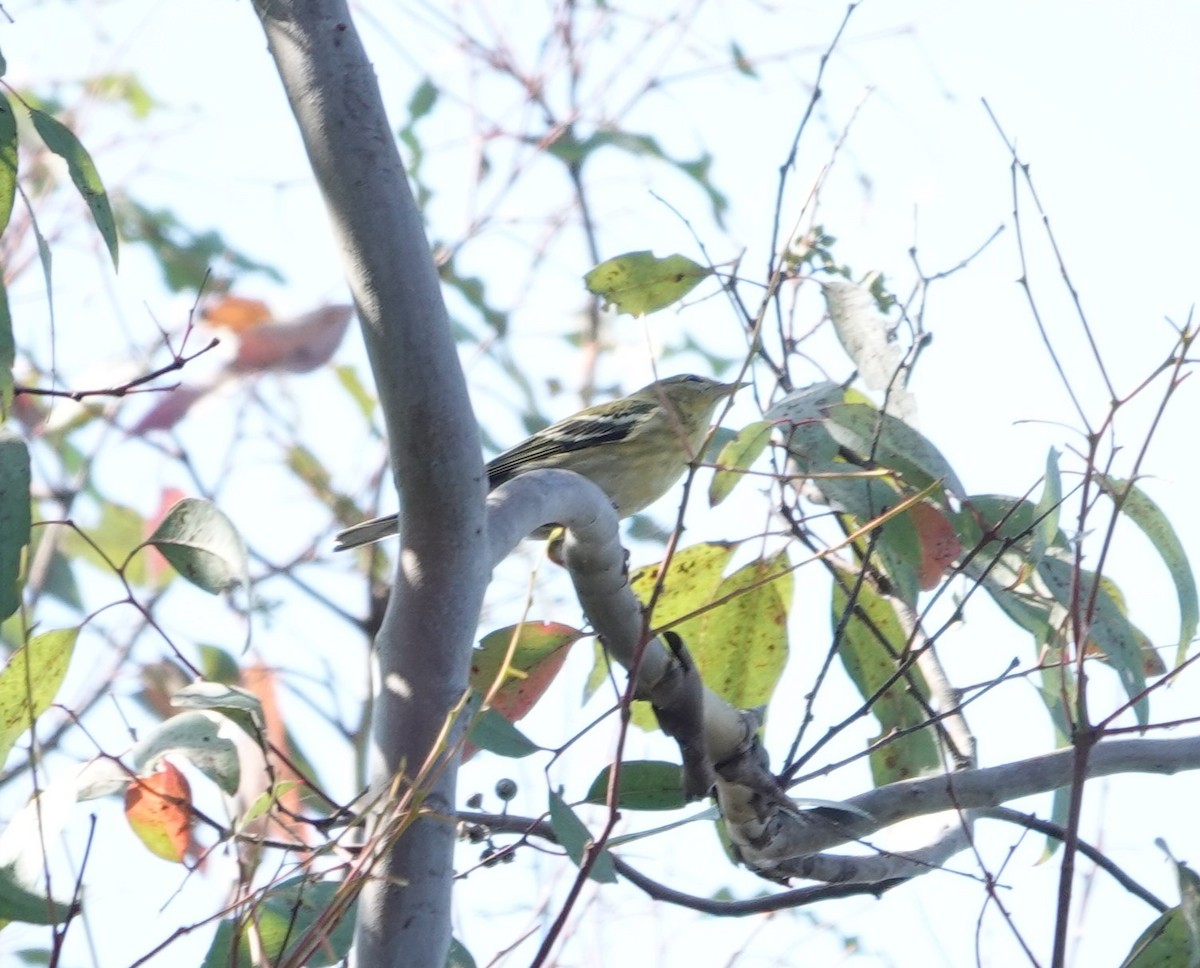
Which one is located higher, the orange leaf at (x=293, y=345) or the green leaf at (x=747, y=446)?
the orange leaf at (x=293, y=345)

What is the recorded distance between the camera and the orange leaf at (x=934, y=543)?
105 inches

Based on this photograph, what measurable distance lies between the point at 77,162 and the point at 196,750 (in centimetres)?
82

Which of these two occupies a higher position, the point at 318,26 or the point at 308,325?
the point at 308,325

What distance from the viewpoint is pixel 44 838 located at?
5.99 feet

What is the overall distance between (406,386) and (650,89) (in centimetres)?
387

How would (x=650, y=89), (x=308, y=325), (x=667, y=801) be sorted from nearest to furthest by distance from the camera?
(x=667, y=801) < (x=308, y=325) < (x=650, y=89)

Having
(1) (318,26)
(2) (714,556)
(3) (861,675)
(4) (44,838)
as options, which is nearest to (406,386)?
(1) (318,26)

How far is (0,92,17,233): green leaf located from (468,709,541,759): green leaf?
3.08 feet

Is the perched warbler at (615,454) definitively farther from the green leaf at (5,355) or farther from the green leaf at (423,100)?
the green leaf at (5,355)

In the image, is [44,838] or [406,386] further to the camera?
[44,838]

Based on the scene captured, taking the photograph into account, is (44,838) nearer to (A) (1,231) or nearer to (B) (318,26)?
(A) (1,231)

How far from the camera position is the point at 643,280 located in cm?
Result: 258

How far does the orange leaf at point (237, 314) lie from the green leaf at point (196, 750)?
272cm

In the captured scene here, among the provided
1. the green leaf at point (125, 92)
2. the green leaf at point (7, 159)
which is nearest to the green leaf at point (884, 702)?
the green leaf at point (7, 159)
